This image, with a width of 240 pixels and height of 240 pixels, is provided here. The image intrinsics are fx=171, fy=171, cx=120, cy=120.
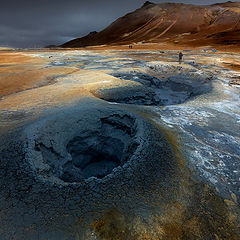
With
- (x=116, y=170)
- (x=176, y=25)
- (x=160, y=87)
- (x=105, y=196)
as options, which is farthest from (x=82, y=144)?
(x=176, y=25)

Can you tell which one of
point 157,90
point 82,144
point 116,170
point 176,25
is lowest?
point 176,25

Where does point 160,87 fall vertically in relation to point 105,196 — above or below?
below

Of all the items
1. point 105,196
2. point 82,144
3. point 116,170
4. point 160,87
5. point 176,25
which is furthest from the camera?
point 176,25

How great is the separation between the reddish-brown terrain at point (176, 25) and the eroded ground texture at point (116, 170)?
135ft

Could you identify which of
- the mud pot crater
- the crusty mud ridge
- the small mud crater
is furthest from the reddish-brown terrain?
the crusty mud ridge

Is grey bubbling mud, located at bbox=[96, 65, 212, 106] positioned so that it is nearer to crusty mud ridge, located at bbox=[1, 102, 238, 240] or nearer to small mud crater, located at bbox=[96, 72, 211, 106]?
small mud crater, located at bbox=[96, 72, 211, 106]

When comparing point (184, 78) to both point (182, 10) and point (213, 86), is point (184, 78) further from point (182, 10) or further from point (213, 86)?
point (182, 10)

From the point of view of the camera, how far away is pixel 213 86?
7.93m

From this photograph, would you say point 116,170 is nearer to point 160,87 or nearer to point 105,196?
point 105,196

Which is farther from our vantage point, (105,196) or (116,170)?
(116,170)

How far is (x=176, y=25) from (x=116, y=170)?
6945cm

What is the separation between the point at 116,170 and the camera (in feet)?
9.07

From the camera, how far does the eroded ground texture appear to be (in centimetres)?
204

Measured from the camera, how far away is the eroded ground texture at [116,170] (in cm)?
204
